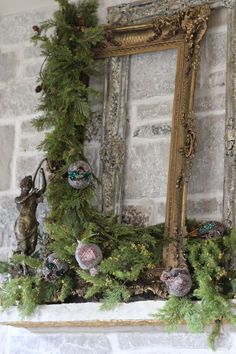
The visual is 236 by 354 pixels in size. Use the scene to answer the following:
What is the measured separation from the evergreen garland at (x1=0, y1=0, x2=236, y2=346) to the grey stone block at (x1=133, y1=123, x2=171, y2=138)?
0.72 ft

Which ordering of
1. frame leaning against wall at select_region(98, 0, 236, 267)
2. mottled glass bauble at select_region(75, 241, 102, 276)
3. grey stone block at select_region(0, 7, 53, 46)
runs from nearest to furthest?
mottled glass bauble at select_region(75, 241, 102, 276)
frame leaning against wall at select_region(98, 0, 236, 267)
grey stone block at select_region(0, 7, 53, 46)

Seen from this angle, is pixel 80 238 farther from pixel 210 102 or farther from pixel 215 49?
pixel 215 49

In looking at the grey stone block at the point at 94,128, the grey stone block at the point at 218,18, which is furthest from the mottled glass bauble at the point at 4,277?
the grey stone block at the point at 218,18

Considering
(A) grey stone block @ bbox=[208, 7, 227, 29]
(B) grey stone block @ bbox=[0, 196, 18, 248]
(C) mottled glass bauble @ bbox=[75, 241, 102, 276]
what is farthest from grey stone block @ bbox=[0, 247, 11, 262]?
(A) grey stone block @ bbox=[208, 7, 227, 29]

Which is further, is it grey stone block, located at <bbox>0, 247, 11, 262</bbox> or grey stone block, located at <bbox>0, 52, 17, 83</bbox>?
grey stone block, located at <bbox>0, 52, 17, 83</bbox>

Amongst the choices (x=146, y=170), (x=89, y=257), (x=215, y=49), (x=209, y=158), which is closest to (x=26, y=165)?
(x=146, y=170)

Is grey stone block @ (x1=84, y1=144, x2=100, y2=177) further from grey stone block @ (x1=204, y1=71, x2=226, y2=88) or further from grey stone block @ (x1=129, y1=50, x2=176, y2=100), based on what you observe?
grey stone block @ (x1=204, y1=71, x2=226, y2=88)

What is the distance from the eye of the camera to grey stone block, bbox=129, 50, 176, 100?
2945 millimetres

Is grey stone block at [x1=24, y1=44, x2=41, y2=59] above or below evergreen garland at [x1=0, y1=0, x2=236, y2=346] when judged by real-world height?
above

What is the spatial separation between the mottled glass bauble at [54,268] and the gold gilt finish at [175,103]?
30 cm

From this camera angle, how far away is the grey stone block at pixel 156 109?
2916 millimetres

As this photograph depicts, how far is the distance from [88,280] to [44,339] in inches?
19.1

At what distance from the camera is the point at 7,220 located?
10.4 ft

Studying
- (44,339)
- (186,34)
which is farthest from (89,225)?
(186,34)
